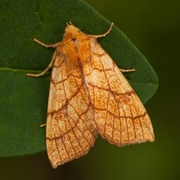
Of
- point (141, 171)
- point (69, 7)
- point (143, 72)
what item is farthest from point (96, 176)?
point (69, 7)

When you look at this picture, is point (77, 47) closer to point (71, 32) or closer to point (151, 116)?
point (71, 32)

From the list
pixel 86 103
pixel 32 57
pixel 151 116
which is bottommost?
pixel 151 116

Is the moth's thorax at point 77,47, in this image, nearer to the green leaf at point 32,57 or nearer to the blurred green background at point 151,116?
the green leaf at point 32,57

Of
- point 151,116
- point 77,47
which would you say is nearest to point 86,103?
point 77,47

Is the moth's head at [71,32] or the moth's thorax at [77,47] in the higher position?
the moth's head at [71,32]

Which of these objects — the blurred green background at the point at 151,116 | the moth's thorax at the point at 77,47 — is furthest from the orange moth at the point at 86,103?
the blurred green background at the point at 151,116

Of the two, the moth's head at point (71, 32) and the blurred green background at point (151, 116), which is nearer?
the moth's head at point (71, 32)
